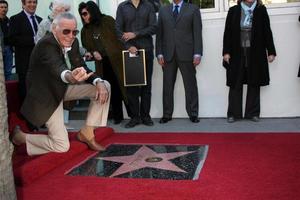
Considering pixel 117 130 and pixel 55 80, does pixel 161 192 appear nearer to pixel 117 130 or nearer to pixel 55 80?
pixel 55 80

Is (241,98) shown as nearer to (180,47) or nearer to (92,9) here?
(180,47)

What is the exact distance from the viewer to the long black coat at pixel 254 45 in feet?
19.0

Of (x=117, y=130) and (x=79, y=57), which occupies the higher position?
(x=79, y=57)

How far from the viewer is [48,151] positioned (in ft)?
14.0

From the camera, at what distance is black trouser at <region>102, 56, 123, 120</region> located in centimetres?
623

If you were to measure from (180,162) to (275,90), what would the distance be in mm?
2647

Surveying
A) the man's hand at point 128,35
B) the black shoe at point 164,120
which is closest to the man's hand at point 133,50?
the man's hand at point 128,35

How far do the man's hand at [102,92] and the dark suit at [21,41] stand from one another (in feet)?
6.16

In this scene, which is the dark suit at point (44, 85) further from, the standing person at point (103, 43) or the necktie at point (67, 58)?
the standing person at point (103, 43)

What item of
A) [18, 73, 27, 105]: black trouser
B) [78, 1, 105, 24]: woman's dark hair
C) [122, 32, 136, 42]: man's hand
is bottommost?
[18, 73, 27, 105]: black trouser

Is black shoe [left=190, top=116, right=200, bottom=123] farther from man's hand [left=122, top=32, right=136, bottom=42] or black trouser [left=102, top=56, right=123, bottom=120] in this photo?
man's hand [left=122, top=32, right=136, bottom=42]

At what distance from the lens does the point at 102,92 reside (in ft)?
13.6

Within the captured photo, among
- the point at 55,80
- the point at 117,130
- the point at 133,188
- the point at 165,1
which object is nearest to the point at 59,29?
the point at 55,80

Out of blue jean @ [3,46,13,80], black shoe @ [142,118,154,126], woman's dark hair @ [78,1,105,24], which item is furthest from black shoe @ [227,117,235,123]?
blue jean @ [3,46,13,80]
